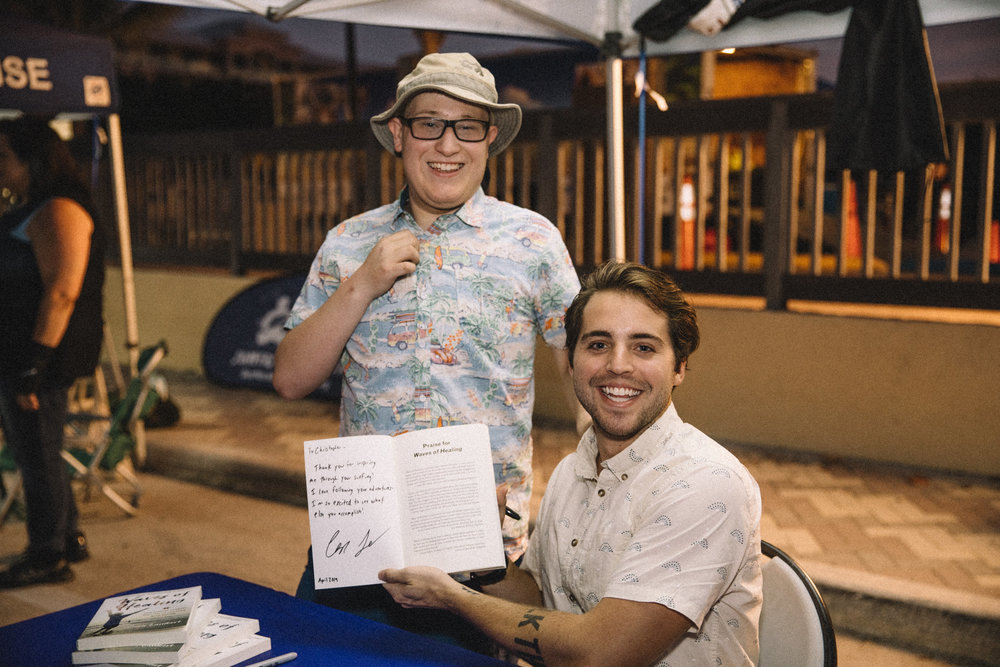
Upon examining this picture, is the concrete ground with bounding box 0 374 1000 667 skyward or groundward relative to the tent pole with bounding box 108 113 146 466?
groundward

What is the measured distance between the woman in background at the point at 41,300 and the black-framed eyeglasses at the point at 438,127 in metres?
2.70

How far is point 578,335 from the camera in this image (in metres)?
2.10

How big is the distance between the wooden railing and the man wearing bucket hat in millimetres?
1599

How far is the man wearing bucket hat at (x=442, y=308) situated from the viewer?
2.24m

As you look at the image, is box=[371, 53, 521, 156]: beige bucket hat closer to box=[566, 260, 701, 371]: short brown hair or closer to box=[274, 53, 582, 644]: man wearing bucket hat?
box=[274, 53, 582, 644]: man wearing bucket hat

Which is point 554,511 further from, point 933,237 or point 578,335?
point 933,237

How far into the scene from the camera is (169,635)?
1702 millimetres

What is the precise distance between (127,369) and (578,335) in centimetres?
872

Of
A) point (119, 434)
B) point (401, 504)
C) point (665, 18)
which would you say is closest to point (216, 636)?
point (401, 504)

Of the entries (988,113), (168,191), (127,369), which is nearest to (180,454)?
(127,369)

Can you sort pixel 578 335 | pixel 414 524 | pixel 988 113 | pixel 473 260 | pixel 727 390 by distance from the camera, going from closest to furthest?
1. pixel 414 524
2. pixel 578 335
3. pixel 473 260
4. pixel 988 113
5. pixel 727 390

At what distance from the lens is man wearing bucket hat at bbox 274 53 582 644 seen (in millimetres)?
2240

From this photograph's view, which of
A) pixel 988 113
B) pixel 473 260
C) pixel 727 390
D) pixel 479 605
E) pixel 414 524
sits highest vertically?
pixel 988 113
